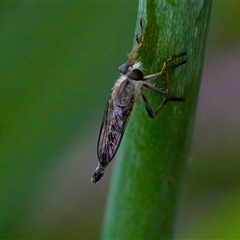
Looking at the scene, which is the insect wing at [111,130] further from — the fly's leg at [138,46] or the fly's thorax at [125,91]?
the fly's leg at [138,46]

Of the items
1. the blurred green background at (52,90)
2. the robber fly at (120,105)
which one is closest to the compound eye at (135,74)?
the robber fly at (120,105)

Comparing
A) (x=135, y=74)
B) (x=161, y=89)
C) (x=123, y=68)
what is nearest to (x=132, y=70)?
(x=135, y=74)

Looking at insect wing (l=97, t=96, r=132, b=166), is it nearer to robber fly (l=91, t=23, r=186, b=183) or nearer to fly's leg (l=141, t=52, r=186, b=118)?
robber fly (l=91, t=23, r=186, b=183)

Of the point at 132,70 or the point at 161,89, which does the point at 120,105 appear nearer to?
the point at 132,70

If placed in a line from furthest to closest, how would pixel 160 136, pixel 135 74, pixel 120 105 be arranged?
pixel 120 105
pixel 135 74
pixel 160 136

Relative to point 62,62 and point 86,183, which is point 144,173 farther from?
point 86,183

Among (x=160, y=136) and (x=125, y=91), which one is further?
(x=125, y=91)

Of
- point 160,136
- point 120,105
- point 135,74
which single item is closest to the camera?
point 160,136
